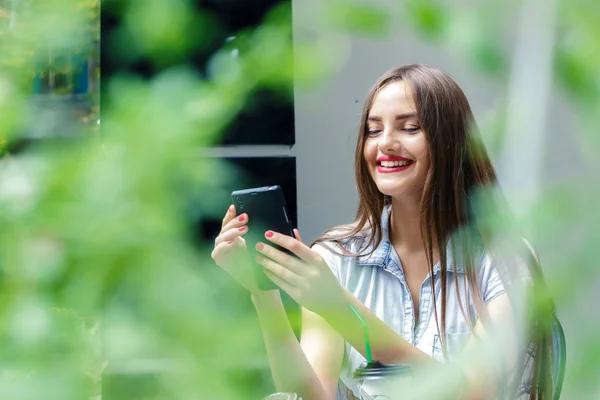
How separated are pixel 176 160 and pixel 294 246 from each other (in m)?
0.75

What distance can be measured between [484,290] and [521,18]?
1.16 meters

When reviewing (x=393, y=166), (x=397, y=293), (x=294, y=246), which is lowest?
(x=397, y=293)

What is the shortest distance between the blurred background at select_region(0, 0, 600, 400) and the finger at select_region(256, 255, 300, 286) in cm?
68

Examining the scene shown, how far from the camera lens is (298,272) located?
40.0 inches

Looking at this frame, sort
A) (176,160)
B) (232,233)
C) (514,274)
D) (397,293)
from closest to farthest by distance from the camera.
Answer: (176,160), (514,274), (232,233), (397,293)

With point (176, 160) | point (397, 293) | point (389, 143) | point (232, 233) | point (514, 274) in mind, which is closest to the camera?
point (176, 160)

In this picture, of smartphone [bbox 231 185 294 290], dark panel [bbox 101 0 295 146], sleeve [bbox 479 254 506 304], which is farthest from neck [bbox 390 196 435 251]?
dark panel [bbox 101 0 295 146]

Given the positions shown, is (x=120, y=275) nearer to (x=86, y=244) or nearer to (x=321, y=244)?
(x=86, y=244)

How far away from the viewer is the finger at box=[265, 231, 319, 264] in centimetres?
100

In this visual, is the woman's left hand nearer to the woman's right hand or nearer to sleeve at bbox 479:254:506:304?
the woman's right hand

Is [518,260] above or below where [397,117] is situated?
below

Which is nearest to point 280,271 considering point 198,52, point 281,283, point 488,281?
point 281,283

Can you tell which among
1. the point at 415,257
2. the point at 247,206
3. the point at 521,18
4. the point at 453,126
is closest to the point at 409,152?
the point at 453,126

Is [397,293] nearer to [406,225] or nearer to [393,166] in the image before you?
[406,225]
